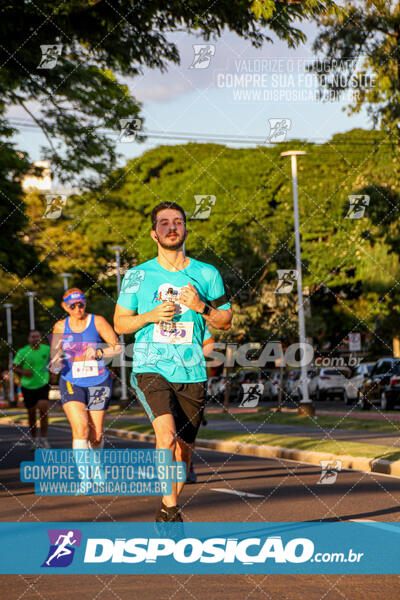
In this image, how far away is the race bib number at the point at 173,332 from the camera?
6.59 m

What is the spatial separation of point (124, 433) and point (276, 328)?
29.8 ft

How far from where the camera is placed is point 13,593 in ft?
19.0

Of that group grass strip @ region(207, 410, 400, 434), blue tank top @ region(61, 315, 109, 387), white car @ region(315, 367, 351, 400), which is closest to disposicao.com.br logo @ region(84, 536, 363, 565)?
blue tank top @ region(61, 315, 109, 387)

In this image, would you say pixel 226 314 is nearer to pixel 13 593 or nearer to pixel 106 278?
pixel 13 593

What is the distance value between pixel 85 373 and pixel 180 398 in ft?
12.0

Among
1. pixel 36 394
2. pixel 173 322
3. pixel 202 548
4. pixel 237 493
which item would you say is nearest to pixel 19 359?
pixel 36 394

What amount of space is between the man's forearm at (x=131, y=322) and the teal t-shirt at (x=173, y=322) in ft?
0.20

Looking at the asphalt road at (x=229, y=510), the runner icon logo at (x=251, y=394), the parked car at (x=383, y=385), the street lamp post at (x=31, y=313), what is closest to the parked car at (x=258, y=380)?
the runner icon logo at (x=251, y=394)

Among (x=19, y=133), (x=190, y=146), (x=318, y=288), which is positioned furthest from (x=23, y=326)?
(x=19, y=133)

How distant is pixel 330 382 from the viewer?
45.0 metres

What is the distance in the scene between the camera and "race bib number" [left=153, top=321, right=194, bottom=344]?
259 inches

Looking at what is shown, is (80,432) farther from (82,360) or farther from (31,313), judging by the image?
(31,313)

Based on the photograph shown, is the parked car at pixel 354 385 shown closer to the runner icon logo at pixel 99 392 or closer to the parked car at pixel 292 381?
the parked car at pixel 292 381

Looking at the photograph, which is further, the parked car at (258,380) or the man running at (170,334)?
the parked car at (258,380)
